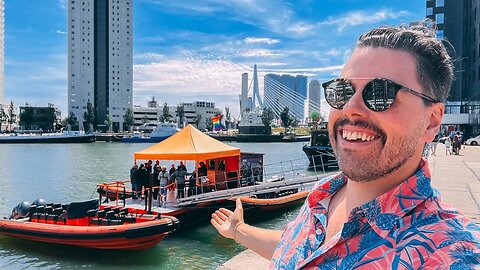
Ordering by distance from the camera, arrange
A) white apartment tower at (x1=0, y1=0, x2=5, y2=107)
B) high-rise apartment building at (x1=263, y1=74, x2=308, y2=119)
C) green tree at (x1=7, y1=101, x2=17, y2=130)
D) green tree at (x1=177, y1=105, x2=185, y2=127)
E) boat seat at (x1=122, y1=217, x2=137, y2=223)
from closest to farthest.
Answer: boat seat at (x1=122, y1=217, x2=137, y2=223)
white apartment tower at (x1=0, y1=0, x2=5, y2=107)
green tree at (x1=7, y1=101, x2=17, y2=130)
green tree at (x1=177, y1=105, x2=185, y2=127)
high-rise apartment building at (x1=263, y1=74, x2=308, y2=119)

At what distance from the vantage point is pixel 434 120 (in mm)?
1579

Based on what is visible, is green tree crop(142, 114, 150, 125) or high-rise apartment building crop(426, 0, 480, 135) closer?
high-rise apartment building crop(426, 0, 480, 135)

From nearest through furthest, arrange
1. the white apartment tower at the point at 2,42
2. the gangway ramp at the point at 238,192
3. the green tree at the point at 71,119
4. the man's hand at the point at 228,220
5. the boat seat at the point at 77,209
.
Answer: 1. the man's hand at the point at 228,220
2. the boat seat at the point at 77,209
3. the gangway ramp at the point at 238,192
4. the green tree at the point at 71,119
5. the white apartment tower at the point at 2,42

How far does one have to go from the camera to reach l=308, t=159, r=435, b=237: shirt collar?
140 cm

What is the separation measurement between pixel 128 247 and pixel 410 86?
11812 millimetres

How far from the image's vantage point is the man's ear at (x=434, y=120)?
1.55 meters

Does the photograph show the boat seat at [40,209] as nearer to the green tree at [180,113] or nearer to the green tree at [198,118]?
the green tree at [180,113]

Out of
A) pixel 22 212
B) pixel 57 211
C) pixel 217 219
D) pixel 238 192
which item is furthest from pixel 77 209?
pixel 217 219

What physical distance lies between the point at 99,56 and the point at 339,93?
535 ft

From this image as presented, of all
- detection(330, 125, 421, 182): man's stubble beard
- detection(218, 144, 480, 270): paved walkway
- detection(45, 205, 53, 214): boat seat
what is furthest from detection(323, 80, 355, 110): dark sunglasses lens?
detection(45, 205, 53, 214): boat seat

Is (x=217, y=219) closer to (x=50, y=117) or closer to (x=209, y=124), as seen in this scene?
(x=50, y=117)

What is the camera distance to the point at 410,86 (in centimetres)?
151

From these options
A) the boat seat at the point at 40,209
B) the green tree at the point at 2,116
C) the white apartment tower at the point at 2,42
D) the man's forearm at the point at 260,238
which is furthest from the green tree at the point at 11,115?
the man's forearm at the point at 260,238

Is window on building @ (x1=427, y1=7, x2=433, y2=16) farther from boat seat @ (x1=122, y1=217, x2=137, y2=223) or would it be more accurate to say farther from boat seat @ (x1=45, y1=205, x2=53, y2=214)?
boat seat @ (x1=45, y1=205, x2=53, y2=214)
